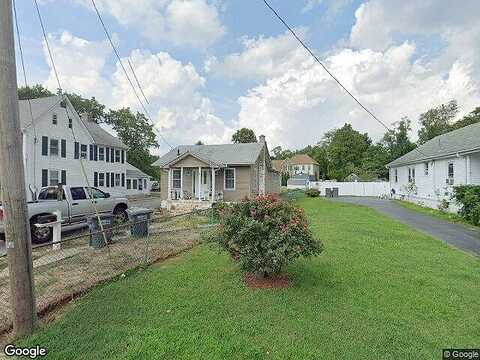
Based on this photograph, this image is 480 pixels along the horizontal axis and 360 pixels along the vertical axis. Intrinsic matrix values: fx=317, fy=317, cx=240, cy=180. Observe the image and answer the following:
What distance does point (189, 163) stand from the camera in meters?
21.7

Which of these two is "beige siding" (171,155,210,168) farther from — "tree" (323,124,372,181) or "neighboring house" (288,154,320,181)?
"neighboring house" (288,154,320,181)

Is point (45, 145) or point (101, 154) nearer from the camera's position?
point (45, 145)

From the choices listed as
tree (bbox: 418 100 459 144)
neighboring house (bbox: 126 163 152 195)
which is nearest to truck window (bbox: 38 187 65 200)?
neighboring house (bbox: 126 163 152 195)

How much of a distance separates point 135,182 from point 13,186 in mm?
39240

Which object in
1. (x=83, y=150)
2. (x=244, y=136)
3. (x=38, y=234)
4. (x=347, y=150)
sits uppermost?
(x=244, y=136)

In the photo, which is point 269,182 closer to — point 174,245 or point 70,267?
point 174,245

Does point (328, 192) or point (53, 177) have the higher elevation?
point (53, 177)

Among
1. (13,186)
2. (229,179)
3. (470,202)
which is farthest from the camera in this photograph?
(229,179)

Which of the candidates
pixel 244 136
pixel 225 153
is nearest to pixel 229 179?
pixel 225 153

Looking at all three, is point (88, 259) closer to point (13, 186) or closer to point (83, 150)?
point (13, 186)

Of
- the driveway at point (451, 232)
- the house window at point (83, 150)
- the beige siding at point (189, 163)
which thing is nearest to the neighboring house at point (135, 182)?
the house window at point (83, 150)

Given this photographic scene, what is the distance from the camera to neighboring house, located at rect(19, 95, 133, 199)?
22.5 metres

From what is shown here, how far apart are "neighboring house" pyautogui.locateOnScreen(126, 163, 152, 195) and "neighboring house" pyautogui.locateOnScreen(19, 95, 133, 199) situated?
7.98m

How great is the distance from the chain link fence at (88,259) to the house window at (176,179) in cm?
1209
